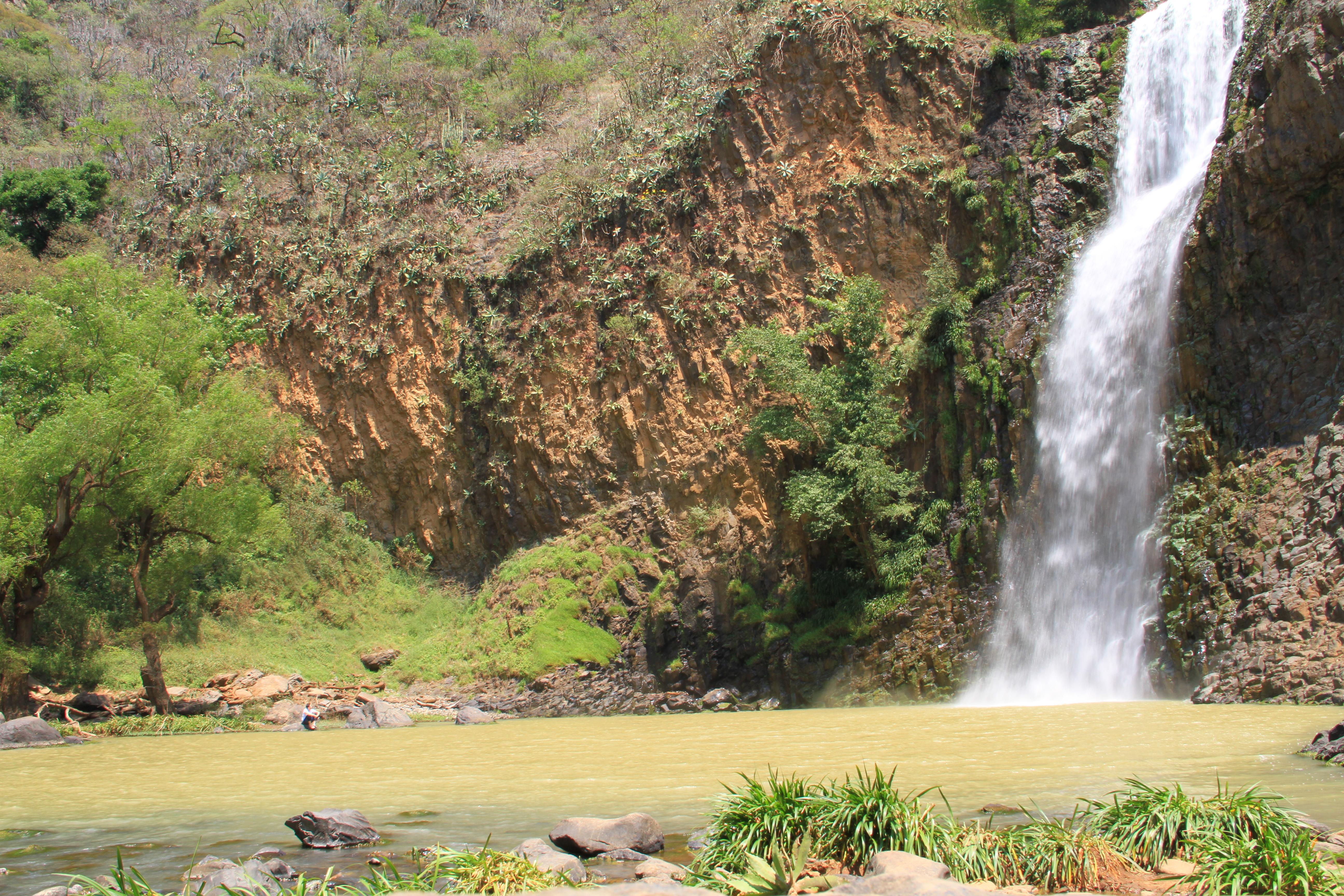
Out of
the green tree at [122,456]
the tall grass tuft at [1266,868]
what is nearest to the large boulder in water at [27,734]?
the green tree at [122,456]

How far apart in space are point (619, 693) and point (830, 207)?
15374mm

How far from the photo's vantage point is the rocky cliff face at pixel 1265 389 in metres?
15.1

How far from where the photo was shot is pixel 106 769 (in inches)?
496

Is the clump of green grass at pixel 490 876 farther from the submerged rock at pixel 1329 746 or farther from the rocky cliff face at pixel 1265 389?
the rocky cliff face at pixel 1265 389

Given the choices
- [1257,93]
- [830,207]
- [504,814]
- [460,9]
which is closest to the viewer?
[504,814]

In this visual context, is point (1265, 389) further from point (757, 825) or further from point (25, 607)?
point (25, 607)

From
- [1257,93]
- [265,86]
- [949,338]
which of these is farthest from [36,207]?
[1257,93]

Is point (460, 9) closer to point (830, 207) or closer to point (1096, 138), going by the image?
point (830, 207)

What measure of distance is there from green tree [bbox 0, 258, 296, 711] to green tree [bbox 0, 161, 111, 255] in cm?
1186

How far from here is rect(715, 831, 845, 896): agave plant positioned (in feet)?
15.0

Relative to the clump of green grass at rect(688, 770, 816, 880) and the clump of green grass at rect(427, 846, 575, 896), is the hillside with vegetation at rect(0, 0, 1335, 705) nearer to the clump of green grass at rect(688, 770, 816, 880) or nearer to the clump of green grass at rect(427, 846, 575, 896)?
the clump of green grass at rect(688, 770, 816, 880)

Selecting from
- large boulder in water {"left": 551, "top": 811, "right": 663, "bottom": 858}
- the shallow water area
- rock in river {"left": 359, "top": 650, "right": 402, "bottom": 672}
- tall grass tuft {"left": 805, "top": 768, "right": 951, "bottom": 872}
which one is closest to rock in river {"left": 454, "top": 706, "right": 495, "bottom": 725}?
the shallow water area

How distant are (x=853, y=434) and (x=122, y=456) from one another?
56.5ft

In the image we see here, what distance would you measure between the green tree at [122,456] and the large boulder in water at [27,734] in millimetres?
3648
